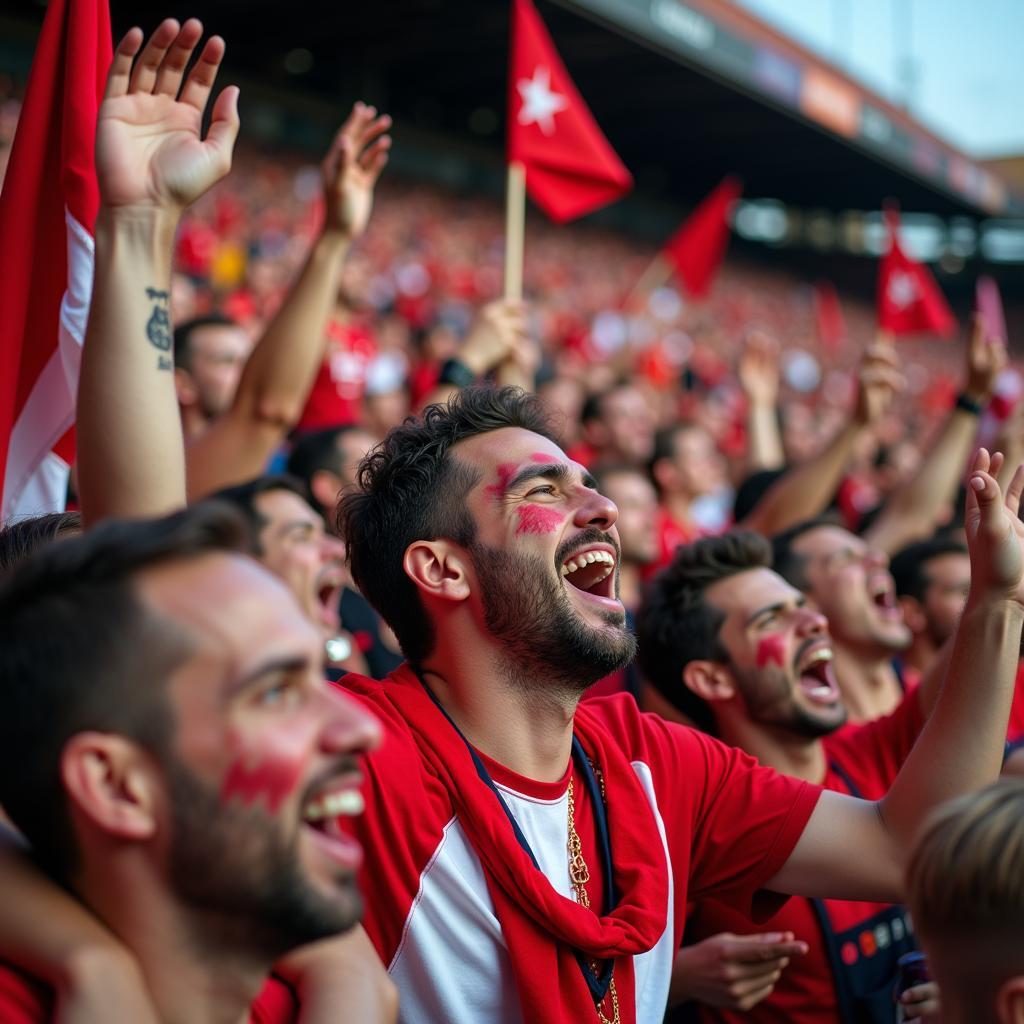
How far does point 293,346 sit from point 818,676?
64.2 inches

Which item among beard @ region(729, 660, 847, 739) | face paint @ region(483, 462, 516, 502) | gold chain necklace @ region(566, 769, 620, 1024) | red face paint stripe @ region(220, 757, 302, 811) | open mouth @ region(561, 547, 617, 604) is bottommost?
gold chain necklace @ region(566, 769, 620, 1024)

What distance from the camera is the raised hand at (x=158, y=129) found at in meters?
2.21

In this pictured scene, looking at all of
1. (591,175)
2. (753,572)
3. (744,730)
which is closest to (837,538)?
(753,572)

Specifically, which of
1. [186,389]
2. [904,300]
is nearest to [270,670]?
[186,389]

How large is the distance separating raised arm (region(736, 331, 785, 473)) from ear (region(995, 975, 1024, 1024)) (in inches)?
202

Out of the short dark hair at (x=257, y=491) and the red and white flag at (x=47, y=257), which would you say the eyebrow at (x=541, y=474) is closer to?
the short dark hair at (x=257, y=491)

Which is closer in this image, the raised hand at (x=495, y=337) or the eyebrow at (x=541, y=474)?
the eyebrow at (x=541, y=474)

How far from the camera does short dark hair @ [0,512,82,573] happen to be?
2.25 metres

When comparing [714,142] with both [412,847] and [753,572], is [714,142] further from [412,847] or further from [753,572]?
[412,847]

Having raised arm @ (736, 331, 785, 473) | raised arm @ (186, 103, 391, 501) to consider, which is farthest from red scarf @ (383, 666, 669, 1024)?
raised arm @ (736, 331, 785, 473)

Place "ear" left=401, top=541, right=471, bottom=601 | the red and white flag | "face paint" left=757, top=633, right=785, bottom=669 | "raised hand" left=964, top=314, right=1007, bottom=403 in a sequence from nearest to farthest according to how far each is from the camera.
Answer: "ear" left=401, top=541, right=471, bottom=601
the red and white flag
"face paint" left=757, top=633, right=785, bottom=669
"raised hand" left=964, top=314, right=1007, bottom=403

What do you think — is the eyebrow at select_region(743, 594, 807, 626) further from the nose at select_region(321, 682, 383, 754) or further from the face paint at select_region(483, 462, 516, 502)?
the nose at select_region(321, 682, 383, 754)

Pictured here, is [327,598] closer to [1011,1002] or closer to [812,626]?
[812,626]

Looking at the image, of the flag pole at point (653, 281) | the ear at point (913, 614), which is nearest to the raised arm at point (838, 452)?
the ear at point (913, 614)
